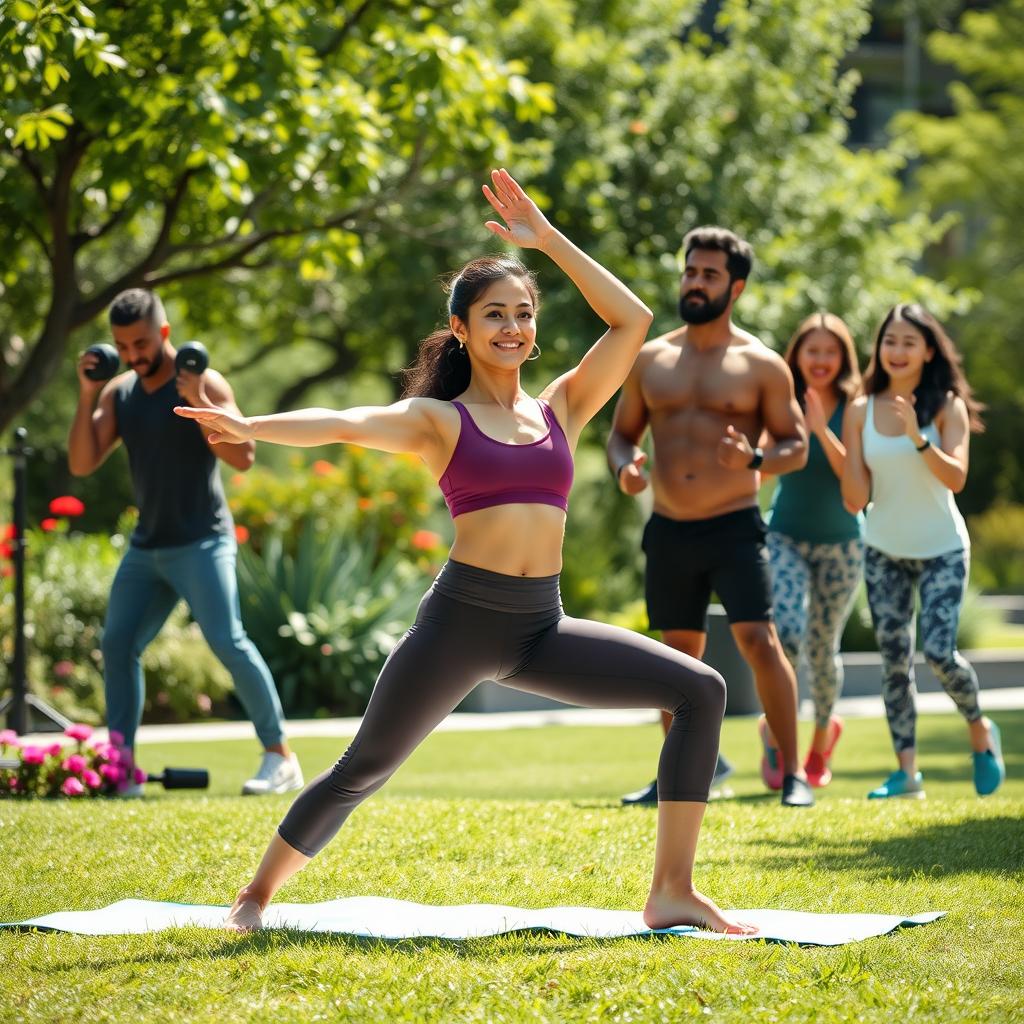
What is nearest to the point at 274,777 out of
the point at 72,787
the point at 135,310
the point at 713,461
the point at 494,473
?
the point at 72,787

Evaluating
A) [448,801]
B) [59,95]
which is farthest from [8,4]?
[448,801]

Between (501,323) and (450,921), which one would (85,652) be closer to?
(450,921)

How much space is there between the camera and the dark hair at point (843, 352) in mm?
8289

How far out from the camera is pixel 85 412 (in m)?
7.71

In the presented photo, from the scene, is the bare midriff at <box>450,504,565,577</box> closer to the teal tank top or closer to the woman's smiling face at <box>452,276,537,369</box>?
the woman's smiling face at <box>452,276,537,369</box>

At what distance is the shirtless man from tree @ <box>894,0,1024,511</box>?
2435 cm

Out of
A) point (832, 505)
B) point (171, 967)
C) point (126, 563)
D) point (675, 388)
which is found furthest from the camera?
point (832, 505)

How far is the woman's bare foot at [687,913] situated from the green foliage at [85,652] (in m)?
8.16

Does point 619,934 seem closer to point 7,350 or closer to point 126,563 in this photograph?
point 126,563

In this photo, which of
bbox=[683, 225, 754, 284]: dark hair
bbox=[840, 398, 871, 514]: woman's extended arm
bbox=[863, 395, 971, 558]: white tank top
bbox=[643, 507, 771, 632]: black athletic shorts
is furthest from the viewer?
bbox=[840, 398, 871, 514]: woman's extended arm

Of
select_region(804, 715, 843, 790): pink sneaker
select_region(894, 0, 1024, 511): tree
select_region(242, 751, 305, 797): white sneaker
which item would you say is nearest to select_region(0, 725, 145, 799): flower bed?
select_region(242, 751, 305, 797): white sneaker

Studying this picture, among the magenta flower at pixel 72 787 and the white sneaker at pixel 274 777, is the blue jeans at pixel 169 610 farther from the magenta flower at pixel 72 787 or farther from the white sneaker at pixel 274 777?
the magenta flower at pixel 72 787

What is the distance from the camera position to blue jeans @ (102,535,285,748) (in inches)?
298

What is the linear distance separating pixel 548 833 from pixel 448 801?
1.15 metres
